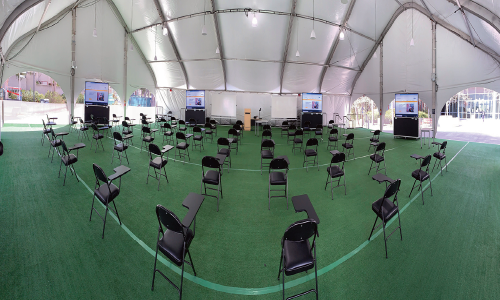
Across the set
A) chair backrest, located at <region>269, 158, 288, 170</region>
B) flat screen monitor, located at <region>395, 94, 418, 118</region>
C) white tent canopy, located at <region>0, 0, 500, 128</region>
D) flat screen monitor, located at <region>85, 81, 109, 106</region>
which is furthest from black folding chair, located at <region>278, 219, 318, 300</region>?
flat screen monitor, located at <region>85, 81, 109, 106</region>

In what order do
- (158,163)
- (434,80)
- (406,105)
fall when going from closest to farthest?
(158,163) < (434,80) < (406,105)

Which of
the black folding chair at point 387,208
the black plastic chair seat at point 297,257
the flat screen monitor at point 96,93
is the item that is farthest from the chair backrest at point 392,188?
the flat screen monitor at point 96,93

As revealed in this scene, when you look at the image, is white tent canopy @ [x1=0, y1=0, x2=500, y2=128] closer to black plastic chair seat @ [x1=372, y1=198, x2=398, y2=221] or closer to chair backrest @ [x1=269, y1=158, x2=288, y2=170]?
chair backrest @ [x1=269, y1=158, x2=288, y2=170]

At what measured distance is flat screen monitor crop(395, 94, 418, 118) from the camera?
1284cm

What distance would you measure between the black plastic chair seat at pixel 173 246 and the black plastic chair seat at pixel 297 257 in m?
0.98

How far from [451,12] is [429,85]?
3.72m

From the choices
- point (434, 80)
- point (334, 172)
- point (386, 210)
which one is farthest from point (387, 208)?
point (434, 80)

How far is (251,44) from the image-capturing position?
49.1 ft

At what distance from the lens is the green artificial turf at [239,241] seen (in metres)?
2.38

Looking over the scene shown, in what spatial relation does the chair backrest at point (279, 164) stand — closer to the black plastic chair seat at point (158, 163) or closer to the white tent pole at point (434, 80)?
the black plastic chair seat at point (158, 163)

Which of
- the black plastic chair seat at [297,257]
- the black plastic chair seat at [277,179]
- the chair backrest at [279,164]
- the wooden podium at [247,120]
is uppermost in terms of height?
the wooden podium at [247,120]

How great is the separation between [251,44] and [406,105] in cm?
975

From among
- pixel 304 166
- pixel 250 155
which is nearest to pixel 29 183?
pixel 250 155

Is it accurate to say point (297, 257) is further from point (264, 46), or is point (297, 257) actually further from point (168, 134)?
point (264, 46)
